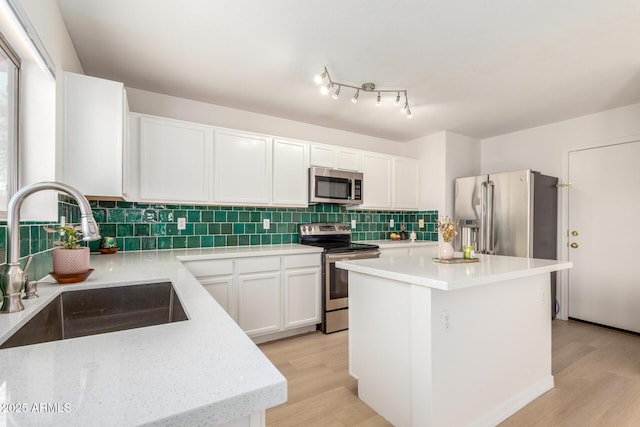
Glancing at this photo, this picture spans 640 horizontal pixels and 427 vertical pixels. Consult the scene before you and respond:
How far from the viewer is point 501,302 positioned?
1887 mm

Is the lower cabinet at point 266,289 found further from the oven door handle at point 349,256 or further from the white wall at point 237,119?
the white wall at point 237,119

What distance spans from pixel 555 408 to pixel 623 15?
2.39 m

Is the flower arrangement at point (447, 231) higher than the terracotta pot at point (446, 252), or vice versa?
the flower arrangement at point (447, 231)

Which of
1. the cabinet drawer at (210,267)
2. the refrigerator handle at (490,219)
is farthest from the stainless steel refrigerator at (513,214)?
the cabinet drawer at (210,267)

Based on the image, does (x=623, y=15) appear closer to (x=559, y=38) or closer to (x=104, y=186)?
(x=559, y=38)

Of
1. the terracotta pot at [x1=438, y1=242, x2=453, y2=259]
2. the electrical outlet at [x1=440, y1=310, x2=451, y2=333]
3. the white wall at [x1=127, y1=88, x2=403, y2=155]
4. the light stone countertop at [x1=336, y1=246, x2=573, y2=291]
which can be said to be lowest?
the electrical outlet at [x1=440, y1=310, x2=451, y2=333]

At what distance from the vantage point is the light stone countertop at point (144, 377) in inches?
19.1

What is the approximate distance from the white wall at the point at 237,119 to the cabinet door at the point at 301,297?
1668 millimetres

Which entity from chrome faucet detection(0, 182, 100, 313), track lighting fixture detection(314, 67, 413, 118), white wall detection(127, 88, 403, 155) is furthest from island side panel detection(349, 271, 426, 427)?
white wall detection(127, 88, 403, 155)

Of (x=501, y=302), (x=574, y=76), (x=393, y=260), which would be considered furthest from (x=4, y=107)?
(x=574, y=76)

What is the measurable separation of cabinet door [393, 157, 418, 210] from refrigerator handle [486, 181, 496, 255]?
97 cm

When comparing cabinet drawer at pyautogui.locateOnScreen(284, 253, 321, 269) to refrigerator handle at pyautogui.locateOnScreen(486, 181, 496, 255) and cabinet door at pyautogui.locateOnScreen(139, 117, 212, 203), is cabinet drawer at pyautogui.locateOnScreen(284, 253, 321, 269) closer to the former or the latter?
cabinet door at pyautogui.locateOnScreen(139, 117, 212, 203)

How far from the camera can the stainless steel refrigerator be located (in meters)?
3.38

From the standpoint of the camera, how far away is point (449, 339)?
162 centimetres
